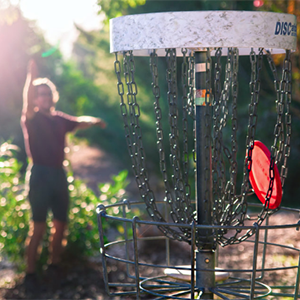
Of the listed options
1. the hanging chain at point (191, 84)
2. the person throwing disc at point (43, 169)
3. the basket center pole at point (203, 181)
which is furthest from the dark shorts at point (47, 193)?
the basket center pole at point (203, 181)

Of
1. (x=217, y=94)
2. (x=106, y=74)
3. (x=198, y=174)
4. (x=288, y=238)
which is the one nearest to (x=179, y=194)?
(x=198, y=174)

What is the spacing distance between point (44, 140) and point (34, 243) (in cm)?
94

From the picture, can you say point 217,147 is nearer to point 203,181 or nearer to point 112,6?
point 203,181

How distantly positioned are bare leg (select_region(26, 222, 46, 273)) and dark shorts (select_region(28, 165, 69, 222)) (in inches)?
2.4

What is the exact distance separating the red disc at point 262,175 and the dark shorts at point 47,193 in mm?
2786

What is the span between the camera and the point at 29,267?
401cm

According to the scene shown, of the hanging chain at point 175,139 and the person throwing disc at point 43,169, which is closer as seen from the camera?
the hanging chain at point 175,139

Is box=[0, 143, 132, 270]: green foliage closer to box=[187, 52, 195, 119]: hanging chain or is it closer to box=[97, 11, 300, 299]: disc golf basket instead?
box=[187, 52, 195, 119]: hanging chain

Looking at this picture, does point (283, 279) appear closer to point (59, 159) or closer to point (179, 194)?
point (59, 159)

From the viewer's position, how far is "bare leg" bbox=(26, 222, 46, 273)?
13.0ft

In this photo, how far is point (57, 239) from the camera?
405 centimetres

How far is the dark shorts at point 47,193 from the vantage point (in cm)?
402

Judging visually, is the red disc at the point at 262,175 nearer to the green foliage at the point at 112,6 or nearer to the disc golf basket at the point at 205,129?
the disc golf basket at the point at 205,129

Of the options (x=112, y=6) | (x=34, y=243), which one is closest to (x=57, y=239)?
(x=34, y=243)
